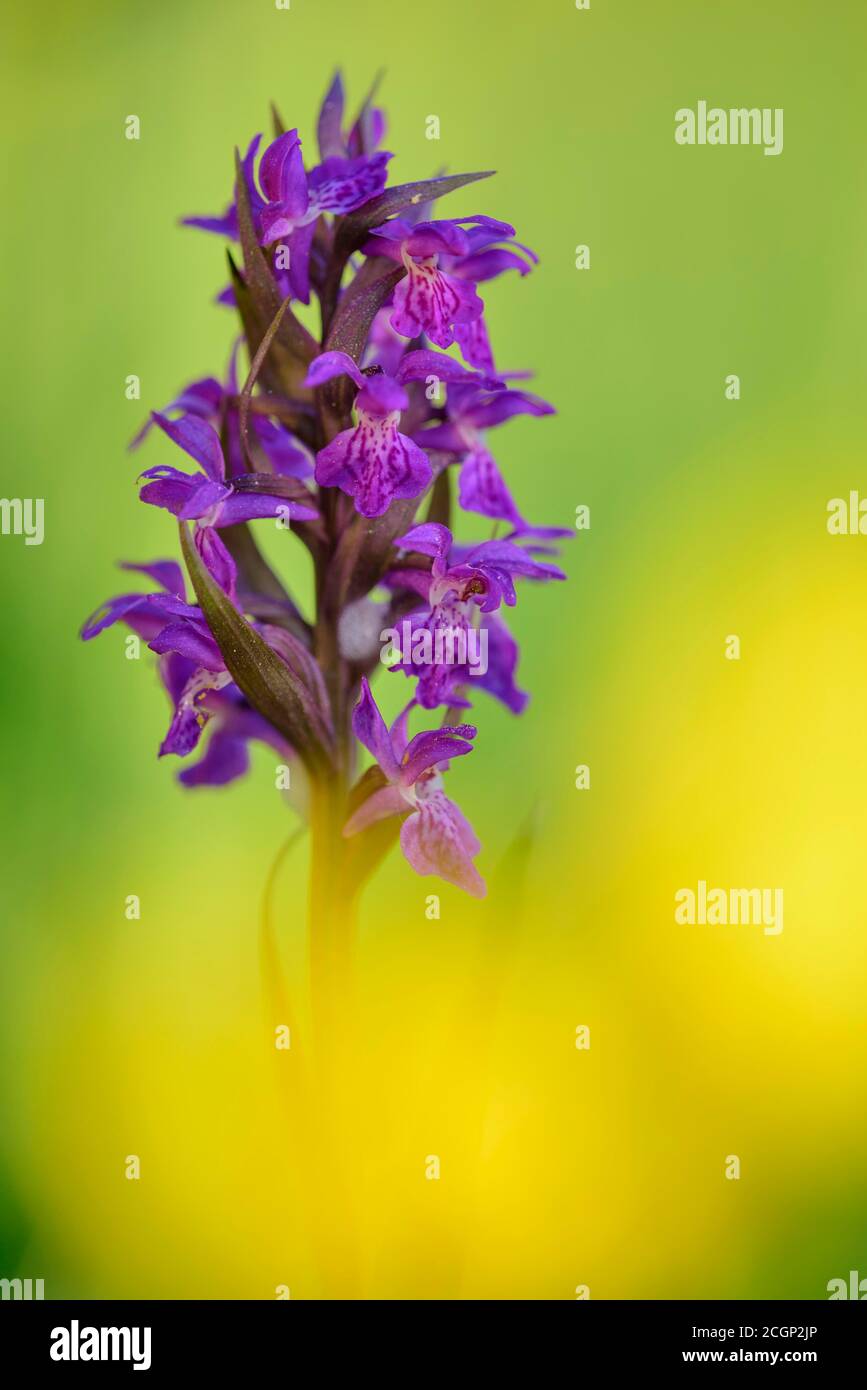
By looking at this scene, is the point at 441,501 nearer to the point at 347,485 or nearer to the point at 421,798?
the point at 347,485

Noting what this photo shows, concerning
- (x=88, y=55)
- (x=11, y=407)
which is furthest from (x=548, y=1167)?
(x=88, y=55)

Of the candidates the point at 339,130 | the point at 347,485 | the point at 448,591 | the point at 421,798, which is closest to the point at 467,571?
the point at 448,591

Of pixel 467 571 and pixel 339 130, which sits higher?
pixel 339 130

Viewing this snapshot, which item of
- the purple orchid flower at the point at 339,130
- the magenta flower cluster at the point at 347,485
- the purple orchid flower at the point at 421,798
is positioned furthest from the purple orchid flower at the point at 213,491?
the purple orchid flower at the point at 339,130

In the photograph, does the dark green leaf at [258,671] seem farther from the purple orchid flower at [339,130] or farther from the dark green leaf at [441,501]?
the purple orchid flower at [339,130]

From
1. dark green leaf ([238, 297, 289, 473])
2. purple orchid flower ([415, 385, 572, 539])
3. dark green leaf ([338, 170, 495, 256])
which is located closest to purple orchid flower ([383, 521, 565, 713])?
purple orchid flower ([415, 385, 572, 539])
